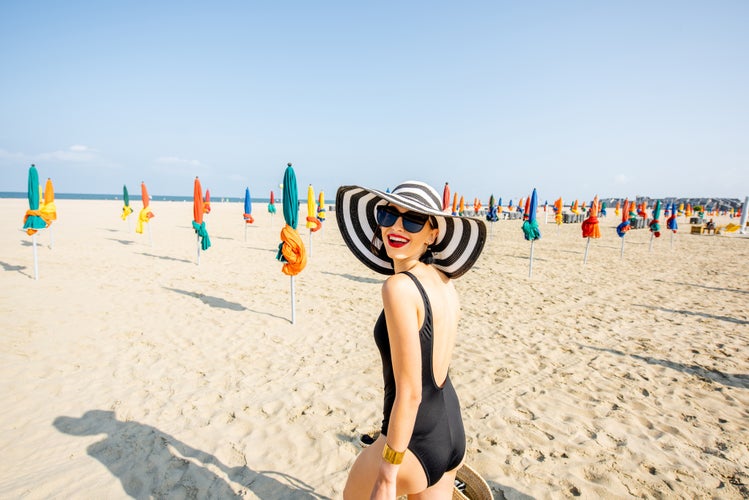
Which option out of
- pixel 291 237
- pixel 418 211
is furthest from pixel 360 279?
pixel 418 211

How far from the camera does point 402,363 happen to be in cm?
A: 117

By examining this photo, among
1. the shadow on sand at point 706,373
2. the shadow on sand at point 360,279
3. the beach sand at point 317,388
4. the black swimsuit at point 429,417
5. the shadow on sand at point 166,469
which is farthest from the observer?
the shadow on sand at point 360,279

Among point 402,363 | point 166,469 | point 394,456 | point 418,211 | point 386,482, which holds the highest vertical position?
point 418,211

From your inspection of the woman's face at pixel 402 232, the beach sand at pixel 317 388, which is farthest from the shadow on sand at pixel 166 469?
the woman's face at pixel 402 232

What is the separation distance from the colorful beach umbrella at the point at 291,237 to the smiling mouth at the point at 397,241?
4449mm

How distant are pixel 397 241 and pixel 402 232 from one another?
0.04 m

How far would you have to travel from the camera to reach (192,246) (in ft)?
48.9

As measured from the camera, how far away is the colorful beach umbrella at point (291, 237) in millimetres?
5820

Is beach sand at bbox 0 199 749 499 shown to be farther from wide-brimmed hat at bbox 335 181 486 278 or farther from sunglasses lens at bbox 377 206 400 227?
sunglasses lens at bbox 377 206 400 227

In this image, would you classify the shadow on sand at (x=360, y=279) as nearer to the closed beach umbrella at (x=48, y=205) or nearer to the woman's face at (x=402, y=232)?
the closed beach umbrella at (x=48, y=205)

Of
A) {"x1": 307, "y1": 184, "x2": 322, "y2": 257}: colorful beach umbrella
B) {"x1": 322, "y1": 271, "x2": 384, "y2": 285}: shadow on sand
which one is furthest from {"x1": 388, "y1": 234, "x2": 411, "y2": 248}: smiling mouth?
{"x1": 307, "y1": 184, "x2": 322, "y2": 257}: colorful beach umbrella

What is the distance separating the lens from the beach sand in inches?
113

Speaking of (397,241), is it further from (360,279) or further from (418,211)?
(360,279)

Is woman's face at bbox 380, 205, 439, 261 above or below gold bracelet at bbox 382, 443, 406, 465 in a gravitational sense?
above
